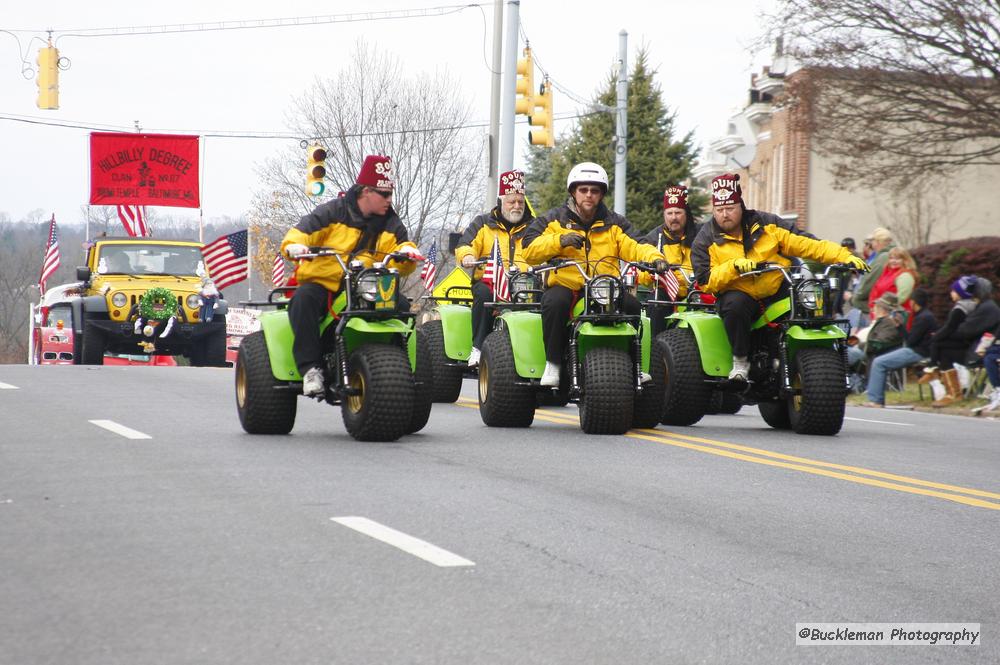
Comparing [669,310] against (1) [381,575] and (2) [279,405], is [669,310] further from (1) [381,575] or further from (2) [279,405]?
A: (1) [381,575]

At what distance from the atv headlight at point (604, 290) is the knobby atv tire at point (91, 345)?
597 inches

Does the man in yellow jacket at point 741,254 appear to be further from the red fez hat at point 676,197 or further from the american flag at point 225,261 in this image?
the american flag at point 225,261

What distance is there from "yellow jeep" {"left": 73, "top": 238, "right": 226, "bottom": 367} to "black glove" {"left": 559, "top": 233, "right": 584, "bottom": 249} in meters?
14.9

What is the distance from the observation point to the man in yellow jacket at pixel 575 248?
1231 cm

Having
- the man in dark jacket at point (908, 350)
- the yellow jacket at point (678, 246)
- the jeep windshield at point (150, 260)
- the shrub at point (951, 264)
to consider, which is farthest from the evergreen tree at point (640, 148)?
the yellow jacket at point (678, 246)

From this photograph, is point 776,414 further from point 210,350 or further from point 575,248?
point 210,350

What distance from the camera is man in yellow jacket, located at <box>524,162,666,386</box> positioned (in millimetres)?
12312

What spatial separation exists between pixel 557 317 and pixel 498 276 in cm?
246

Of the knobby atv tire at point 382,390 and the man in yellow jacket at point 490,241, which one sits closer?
the knobby atv tire at point 382,390

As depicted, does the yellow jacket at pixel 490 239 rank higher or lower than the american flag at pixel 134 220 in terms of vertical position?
lower

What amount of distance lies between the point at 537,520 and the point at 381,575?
1.57m

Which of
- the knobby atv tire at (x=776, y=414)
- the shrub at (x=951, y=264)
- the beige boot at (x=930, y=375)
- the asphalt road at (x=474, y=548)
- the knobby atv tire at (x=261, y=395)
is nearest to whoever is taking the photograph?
the asphalt road at (x=474, y=548)

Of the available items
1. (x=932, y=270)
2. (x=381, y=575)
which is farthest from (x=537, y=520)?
Answer: (x=932, y=270)

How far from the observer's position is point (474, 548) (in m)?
6.62
